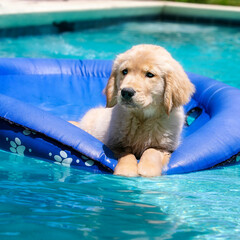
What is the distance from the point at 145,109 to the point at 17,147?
1194 millimetres

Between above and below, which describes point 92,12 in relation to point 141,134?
above

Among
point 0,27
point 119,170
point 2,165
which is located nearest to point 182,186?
point 119,170

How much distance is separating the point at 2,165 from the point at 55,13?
7125mm

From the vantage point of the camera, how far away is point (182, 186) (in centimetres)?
347

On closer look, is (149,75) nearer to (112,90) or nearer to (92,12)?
(112,90)

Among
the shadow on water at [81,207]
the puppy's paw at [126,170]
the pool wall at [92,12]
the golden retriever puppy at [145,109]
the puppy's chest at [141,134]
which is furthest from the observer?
the pool wall at [92,12]

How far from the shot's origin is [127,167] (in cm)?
356

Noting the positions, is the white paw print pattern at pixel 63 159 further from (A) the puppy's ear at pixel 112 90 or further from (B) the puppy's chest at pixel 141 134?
(A) the puppy's ear at pixel 112 90

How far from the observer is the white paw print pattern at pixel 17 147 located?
13.2 feet

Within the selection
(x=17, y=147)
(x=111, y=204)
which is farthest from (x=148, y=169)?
(x=17, y=147)

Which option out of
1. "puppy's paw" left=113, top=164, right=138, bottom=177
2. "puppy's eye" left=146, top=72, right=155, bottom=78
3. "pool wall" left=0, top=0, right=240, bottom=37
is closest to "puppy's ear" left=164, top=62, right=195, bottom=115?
"puppy's eye" left=146, top=72, right=155, bottom=78

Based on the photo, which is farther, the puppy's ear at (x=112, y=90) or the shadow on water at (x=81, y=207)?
the puppy's ear at (x=112, y=90)

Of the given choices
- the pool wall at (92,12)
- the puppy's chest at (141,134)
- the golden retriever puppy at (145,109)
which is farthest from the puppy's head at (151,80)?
the pool wall at (92,12)

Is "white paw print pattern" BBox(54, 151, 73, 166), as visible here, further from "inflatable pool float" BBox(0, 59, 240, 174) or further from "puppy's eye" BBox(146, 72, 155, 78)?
"puppy's eye" BBox(146, 72, 155, 78)
